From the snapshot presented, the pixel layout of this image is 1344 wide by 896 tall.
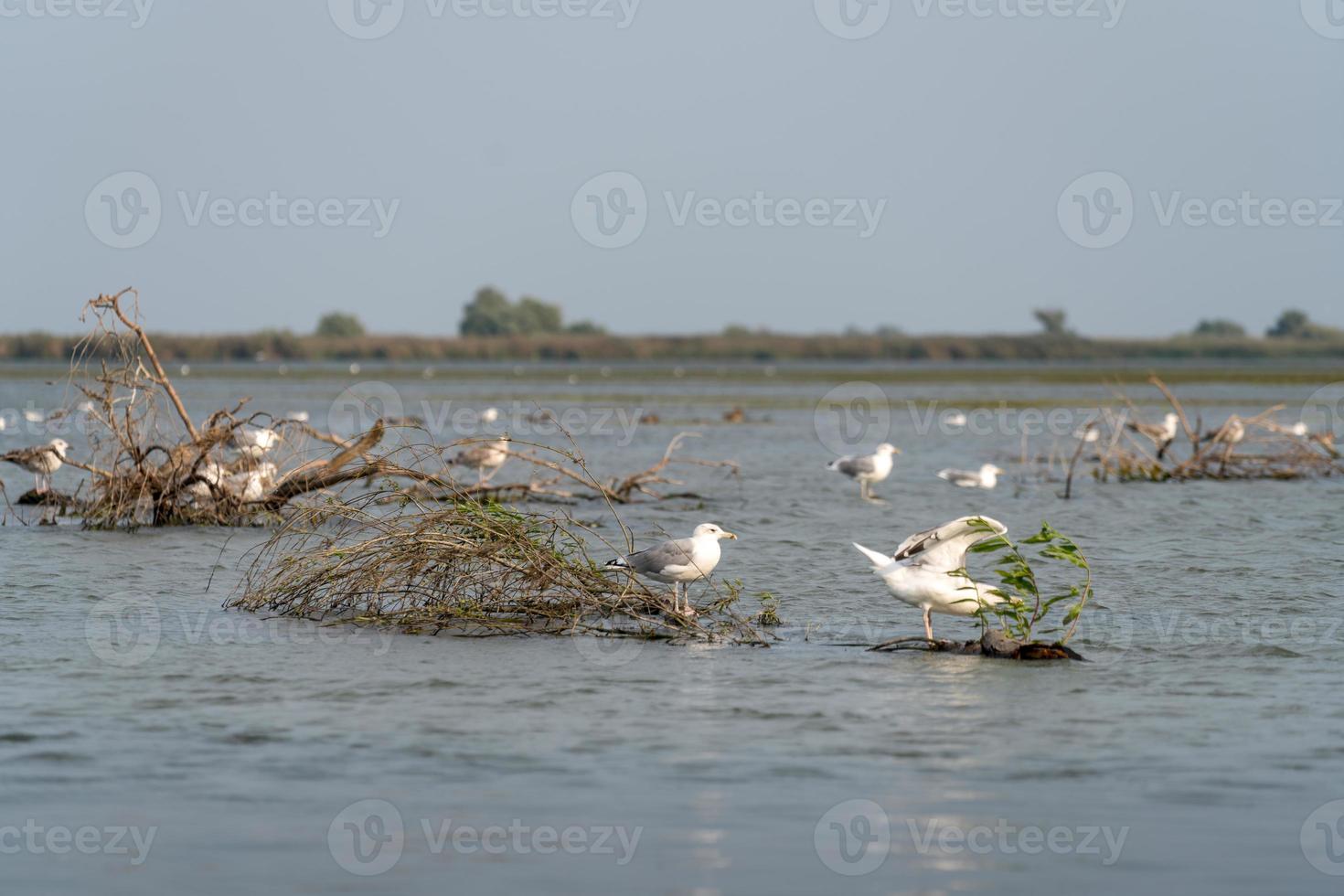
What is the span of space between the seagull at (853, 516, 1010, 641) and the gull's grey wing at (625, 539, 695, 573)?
54.8 inches

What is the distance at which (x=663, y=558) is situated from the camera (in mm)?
11359

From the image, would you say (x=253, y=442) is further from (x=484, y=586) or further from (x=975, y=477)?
(x=975, y=477)

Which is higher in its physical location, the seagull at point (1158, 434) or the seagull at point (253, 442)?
the seagull at point (1158, 434)

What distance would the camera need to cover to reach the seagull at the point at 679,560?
1134 centimetres

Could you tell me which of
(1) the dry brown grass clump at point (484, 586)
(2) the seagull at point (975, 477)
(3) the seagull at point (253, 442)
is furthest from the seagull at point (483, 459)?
(1) the dry brown grass clump at point (484, 586)

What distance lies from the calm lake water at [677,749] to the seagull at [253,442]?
2177 millimetres

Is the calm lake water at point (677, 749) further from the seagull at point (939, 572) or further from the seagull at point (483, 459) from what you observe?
the seagull at point (483, 459)

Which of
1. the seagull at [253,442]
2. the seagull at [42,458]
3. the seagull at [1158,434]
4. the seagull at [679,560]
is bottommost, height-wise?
Answer: the seagull at [42,458]

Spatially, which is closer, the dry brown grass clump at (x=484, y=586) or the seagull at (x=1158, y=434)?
the dry brown grass clump at (x=484, y=586)

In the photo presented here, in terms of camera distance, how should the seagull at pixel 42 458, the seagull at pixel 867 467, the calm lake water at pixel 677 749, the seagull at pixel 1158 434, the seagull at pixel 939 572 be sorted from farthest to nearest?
the seagull at pixel 1158 434, the seagull at pixel 867 467, the seagull at pixel 42 458, the seagull at pixel 939 572, the calm lake water at pixel 677 749

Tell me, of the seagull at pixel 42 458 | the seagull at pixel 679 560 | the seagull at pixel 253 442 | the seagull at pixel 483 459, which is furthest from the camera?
the seagull at pixel 483 459

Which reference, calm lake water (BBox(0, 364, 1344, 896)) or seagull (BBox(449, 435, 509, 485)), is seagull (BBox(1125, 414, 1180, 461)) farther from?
seagull (BBox(449, 435, 509, 485))

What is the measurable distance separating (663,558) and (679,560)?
0.12 metres

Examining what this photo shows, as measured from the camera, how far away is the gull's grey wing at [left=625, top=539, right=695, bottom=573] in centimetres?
1134
